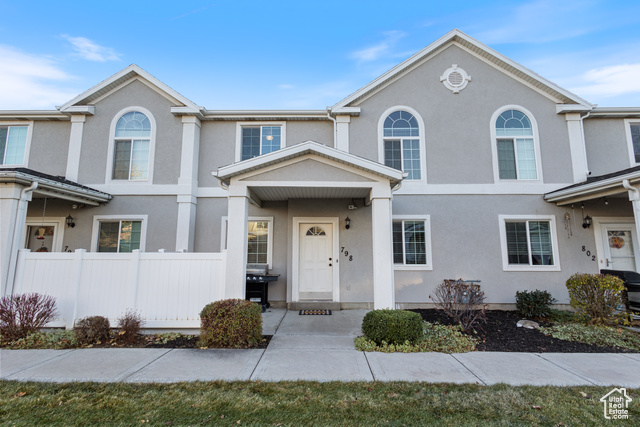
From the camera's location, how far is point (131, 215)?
29.5 ft

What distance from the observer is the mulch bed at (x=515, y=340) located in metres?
5.31

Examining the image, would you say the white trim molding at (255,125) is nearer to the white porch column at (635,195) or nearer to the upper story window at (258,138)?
the upper story window at (258,138)

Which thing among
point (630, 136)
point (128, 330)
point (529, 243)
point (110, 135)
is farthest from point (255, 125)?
point (630, 136)

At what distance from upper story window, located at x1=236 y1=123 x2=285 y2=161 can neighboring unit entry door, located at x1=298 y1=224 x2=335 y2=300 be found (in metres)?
2.77

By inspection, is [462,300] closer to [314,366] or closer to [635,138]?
[314,366]

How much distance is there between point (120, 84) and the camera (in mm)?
9555

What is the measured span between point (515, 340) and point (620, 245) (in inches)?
225

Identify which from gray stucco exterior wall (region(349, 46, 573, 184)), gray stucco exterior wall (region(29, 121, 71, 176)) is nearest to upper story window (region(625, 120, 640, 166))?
→ gray stucco exterior wall (region(349, 46, 573, 184))

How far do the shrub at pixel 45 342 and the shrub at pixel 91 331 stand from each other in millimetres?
127

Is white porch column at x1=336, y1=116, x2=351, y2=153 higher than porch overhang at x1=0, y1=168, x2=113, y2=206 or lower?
higher

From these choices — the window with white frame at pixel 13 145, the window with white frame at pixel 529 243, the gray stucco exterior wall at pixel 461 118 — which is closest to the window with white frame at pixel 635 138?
the gray stucco exterior wall at pixel 461 118

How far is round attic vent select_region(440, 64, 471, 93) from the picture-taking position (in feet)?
30.0

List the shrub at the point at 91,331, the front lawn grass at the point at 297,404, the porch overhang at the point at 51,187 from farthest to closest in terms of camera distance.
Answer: the porch overhang at the point at 51,187 < the shrub at the point at 91,331 < the front lawn grass at the point at 297,404

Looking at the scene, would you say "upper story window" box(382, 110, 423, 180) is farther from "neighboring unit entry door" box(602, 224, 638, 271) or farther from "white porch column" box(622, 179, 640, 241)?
"neighboring unit entry door" box(602, 224, 638, 271)
